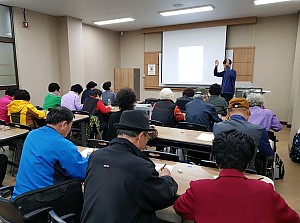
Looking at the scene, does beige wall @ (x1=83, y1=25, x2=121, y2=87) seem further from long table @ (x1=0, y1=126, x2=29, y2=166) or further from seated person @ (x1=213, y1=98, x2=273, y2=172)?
seated person @ (x1=213, y1=98, x2=273, y2=172)

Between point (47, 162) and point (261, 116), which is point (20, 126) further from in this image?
point (261, 116)

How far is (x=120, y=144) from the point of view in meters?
1.26

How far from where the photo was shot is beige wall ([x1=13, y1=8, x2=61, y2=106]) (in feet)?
19.6

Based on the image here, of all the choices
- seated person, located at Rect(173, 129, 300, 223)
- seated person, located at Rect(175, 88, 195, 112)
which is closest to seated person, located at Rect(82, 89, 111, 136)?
seated person, located at Rect(175, 88, 195, 112)

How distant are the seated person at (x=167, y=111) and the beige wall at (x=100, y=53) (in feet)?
16.5

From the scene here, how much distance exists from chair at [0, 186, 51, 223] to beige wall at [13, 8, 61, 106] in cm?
538

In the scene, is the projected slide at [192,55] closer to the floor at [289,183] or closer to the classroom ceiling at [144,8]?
the classroom ceiling at [144,8]

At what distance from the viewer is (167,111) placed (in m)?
3.62

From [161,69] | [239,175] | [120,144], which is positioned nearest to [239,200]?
[239,175]

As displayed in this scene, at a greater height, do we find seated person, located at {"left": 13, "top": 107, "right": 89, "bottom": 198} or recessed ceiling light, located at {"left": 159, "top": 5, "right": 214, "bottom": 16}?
recessed ceiling light, located at {"left": 159, "top": 5, "right": 214, "bottom": 16}

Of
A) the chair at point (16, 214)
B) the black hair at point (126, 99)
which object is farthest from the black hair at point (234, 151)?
the black hair at point (126, 99)

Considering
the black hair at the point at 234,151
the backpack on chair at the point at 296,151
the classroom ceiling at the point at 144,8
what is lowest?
the backpack on chair at the point at 296,151

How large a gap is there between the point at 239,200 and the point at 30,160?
1.39 m

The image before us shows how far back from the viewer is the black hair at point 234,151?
3.65 feet
